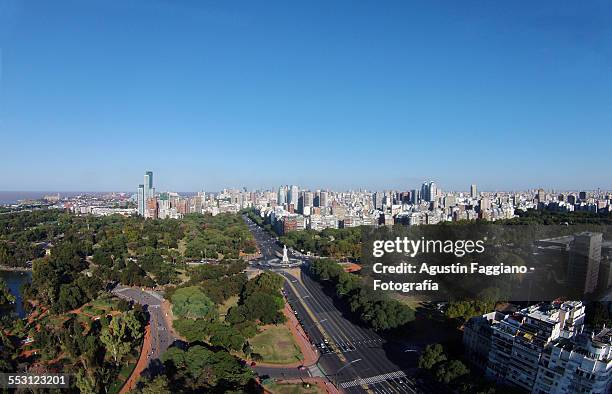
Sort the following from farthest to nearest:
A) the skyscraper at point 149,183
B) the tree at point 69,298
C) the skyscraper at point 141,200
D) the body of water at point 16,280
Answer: the skyscraper at point 149,183, the skyscraper at point 141,200, the body of water at point 16,280, the tree at point 69,298

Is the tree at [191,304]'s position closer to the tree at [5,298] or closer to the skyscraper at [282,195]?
the tree at [5,298]

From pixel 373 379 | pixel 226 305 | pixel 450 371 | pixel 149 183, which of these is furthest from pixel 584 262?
pixel 149 183

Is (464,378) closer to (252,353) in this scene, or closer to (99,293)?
(252,353)

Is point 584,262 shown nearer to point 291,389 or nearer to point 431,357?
point 431,357

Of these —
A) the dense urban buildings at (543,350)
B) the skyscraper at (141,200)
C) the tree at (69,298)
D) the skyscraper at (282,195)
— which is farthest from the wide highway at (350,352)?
the skyscraper at (282,195)

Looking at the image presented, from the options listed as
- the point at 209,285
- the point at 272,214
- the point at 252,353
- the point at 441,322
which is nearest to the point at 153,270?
the point at 209,285

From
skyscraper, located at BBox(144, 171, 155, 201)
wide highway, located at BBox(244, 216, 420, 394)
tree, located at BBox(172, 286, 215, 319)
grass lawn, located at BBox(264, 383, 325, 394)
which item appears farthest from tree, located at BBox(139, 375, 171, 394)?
skyscraper, located at BBox(144, 171, 155, 201)

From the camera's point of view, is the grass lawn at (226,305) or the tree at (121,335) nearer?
the tree at (121,335)

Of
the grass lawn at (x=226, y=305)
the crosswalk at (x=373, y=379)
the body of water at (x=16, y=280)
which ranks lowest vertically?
the body of water at (x=16, y=280)
